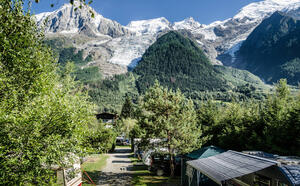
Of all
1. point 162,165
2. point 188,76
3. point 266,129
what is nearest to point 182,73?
point 188,76

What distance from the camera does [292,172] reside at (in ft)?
19.6

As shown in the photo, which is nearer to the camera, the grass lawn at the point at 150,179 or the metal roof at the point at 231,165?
the metal roof at the point at 231,165

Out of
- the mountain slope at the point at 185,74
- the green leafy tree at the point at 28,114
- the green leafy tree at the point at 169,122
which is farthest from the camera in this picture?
the mountain slope at the point at 185,74

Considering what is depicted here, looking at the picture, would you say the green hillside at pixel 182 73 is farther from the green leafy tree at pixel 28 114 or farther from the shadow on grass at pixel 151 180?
the green leafy tree at pixel 28 114

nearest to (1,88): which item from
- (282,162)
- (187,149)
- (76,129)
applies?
(76,129)

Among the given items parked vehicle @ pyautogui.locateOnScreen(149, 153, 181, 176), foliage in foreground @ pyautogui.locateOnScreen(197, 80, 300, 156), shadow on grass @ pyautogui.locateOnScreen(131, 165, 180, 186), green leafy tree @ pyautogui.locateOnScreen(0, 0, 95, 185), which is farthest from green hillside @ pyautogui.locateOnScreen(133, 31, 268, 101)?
green leafy tree @ pyautogui.locateOnScreen(0, 0, 95, 185)

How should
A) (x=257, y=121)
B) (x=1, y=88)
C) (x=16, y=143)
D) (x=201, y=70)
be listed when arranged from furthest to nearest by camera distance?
(x=201, y=70) < (x=257, y=121) < (x=1, y=88) < (x=16, y=143)

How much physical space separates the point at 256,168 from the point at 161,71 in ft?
605

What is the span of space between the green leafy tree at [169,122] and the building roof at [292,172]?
29.3 ft

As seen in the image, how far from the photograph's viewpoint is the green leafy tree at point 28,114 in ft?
17.7

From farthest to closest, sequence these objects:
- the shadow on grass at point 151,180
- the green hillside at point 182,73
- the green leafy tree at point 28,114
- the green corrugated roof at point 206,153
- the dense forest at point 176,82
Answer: the green hillside at point 182,73
the dense forest at point 176,82
the shadow on grass at point 151,180
the green corrugated roof at point 206,153
the green leafy tree at point 28,114

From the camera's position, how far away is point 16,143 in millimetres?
5262

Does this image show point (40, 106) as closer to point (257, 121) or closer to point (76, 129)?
point (76, 129)

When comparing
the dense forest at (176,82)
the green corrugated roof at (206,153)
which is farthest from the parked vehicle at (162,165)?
the dense forest at (176,82)
